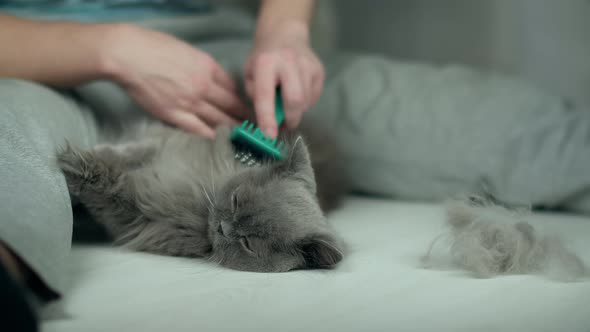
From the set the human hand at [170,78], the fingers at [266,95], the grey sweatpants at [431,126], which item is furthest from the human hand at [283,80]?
the grey sweatpants at [431,126]

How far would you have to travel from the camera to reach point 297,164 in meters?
1.18

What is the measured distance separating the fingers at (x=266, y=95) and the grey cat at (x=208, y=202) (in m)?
0.06

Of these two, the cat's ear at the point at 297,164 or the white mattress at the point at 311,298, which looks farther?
the cat's ear at the point at 297,164

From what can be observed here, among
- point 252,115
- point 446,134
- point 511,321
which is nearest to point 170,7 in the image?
point 252,115

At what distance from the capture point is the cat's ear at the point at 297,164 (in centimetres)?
117

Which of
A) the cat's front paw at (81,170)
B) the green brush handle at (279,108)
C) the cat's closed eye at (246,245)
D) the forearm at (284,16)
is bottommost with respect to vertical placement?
the cat's front paw at (81,170)

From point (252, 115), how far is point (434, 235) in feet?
1.88

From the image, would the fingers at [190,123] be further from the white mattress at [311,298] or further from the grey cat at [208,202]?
the white mattress at [311,298]

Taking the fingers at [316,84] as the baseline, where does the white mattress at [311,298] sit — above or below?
below

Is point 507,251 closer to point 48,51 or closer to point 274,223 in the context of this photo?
point 274,223

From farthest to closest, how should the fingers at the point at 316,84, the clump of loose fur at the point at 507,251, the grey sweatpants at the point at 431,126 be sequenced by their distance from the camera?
1. the grey sweatpants at the point at 431,126
2. the fingers at the point at 316,84
3. the clump of loose fur at the point at 507,251

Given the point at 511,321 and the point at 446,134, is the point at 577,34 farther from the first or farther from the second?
the point at 511,321

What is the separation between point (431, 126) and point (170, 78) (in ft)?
2.59

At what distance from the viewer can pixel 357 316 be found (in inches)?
35.2
